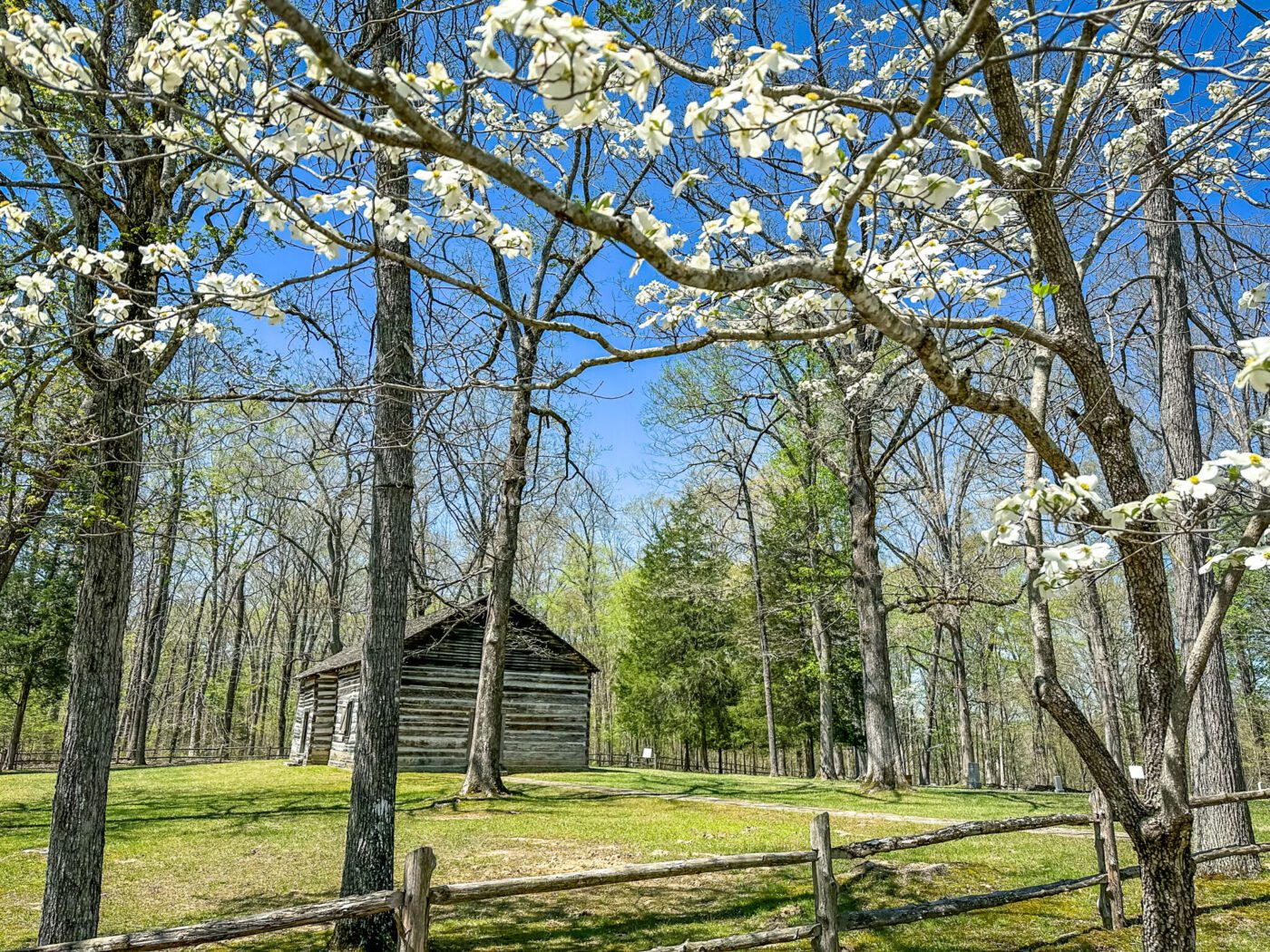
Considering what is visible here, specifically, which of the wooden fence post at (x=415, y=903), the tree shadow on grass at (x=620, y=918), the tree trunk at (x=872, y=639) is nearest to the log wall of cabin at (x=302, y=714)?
the tree trunk at (x=872, y=639)

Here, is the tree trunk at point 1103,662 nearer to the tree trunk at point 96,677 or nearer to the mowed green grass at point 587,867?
the mowed green grass at point 587,867

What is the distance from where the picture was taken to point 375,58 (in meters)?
6.98

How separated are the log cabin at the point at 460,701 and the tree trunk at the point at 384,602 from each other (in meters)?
13.3

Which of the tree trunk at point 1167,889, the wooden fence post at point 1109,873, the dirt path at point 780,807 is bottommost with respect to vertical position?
the dirt path at point 780,807

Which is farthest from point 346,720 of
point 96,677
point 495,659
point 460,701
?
point 96,677

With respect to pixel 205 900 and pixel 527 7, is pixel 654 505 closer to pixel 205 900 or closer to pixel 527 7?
pixel 205 900

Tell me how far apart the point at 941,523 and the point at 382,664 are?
768 inches

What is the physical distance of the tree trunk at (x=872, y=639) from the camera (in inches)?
586

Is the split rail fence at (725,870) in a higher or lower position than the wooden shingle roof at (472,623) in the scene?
lower

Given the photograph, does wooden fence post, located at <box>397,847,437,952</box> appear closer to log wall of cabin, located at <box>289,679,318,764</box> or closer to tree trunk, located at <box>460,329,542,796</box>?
tree trunk, located at <box>460,329,542,796</box>

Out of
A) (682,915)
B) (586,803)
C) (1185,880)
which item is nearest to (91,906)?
(682,915)

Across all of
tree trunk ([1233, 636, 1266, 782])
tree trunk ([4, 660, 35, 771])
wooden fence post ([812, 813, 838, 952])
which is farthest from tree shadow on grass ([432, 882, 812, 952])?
tree trunk ([1233, 636, 1266, 782])

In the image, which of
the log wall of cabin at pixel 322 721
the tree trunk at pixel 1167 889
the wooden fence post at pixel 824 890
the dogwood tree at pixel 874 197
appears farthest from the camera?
the log wall of cabin at pixel 322 721

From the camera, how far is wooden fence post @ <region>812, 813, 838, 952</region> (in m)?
5.43
